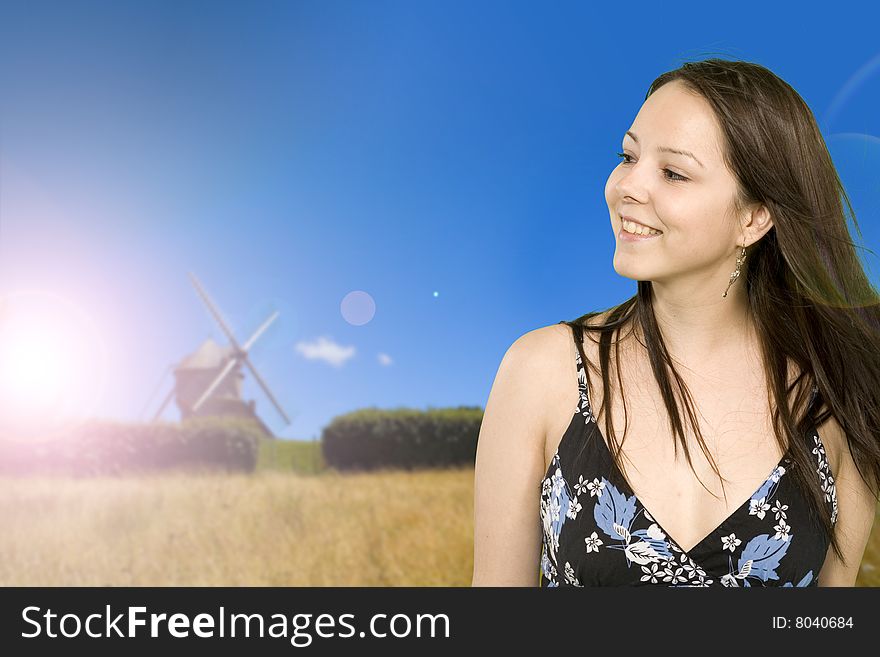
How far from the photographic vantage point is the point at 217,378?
16.0 metres

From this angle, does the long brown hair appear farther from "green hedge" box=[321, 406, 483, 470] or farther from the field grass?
"green hedge" box=[321, 406, 483, 470]

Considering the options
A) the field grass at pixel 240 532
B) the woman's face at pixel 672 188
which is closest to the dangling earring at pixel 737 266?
the woman's face at pixel 672 188

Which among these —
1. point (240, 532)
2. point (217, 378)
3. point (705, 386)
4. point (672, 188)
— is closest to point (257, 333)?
point (217, 378)

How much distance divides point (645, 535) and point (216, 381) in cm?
1486

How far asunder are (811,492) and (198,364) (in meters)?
15.7

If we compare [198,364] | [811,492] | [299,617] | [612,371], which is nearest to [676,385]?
[612,371]

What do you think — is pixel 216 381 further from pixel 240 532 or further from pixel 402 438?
pixel 240 532

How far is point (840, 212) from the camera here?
2.12 metres

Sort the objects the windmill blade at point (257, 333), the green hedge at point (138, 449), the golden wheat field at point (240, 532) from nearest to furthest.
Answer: the golden wheat field at point (240, 532) < the green hedge at point (138, 449) < the windmill blade at point (257, 333)

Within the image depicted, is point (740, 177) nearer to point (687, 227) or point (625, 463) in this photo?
point (687, 227)

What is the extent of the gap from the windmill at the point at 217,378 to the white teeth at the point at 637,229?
14.1m

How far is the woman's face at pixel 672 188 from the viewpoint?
191 centimetres

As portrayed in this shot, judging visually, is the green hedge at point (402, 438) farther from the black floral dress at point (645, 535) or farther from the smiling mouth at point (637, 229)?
the smiling mouth at point (637, 229)

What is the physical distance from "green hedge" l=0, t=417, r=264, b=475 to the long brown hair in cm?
763
